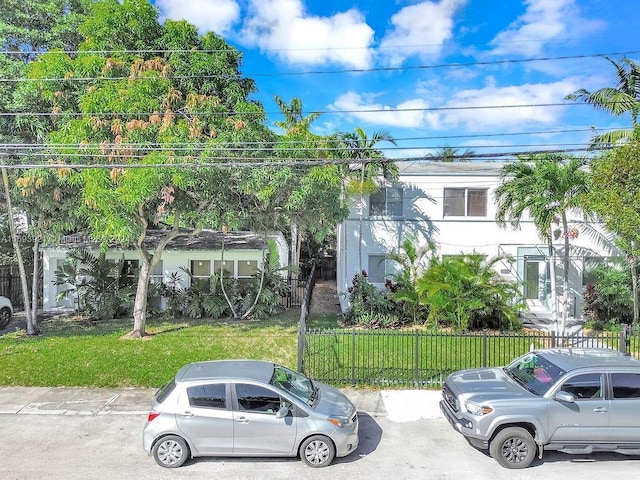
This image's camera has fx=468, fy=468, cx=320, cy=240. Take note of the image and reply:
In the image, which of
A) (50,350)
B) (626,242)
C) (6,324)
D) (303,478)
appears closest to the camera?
(303,478)

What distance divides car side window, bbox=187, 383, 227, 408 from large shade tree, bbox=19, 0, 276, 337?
541cm

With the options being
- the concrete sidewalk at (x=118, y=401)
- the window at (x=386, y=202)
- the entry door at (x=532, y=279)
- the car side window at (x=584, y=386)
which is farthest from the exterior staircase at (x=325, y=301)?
the car side window at (x=584, y=386)

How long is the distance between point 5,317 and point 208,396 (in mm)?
13013

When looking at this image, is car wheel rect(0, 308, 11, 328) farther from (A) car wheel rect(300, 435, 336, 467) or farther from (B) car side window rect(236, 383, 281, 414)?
(A) car wheel rect(300, 435, 336, 467)

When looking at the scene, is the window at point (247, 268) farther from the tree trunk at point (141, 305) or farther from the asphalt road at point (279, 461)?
the asphalt road at point (279, 461)

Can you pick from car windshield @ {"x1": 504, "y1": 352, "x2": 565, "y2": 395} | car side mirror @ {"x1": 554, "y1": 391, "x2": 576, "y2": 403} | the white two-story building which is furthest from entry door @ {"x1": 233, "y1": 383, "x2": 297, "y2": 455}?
the white two-story building

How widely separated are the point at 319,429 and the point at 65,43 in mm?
16333

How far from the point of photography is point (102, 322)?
16797 millimetres

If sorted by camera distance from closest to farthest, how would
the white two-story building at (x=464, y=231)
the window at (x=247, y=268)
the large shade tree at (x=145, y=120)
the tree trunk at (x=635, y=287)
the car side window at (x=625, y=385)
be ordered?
the car side window at (x=625, y=385), the large shade tree at (x=145, y=120), the tree trunk at (x=635, y=287), the white two-story building at (x=464, y=231), the window at (x=247, y=268)

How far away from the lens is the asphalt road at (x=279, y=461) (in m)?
6.66

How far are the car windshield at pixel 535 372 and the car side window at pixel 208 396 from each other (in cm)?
476

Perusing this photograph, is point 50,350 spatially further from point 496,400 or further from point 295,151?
point 496,400

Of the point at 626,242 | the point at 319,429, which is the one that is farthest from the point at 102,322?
the point at 626,242

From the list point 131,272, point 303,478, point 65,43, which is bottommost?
point 303,478
